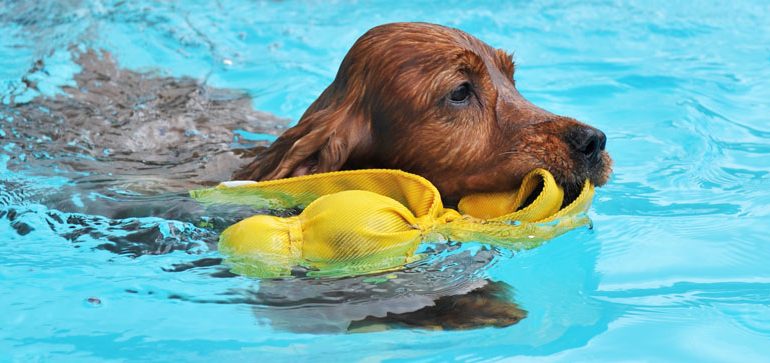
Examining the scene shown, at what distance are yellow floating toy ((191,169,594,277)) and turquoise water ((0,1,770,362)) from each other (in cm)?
27

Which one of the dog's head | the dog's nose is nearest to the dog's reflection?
the dog's head

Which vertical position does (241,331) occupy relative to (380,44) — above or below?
below

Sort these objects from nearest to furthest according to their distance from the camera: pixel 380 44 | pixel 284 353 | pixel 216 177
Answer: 1. pixel 284 353
2. pixel 380 44
3. pixel 216 177

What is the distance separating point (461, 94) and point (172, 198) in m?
1.39

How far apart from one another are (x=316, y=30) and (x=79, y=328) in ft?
19.6

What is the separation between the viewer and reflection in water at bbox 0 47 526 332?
3842 millimetres

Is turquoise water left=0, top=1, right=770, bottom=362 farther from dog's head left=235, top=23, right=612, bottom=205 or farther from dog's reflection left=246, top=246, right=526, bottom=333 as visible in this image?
dog's head left=235, top=23, right=612, bottom=205

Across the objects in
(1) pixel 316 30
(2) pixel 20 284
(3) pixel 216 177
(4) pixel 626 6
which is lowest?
(2) pixel 20 284

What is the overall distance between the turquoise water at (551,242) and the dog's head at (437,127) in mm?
532

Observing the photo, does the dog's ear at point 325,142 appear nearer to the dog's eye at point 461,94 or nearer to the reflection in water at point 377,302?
the dog's eye at point 461,94

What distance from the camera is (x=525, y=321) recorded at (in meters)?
3.91

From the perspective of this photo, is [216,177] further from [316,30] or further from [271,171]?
[316,30]

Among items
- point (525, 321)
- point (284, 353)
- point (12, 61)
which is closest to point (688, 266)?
point (525, 321)

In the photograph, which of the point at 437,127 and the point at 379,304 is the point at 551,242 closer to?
the point at 437,127
